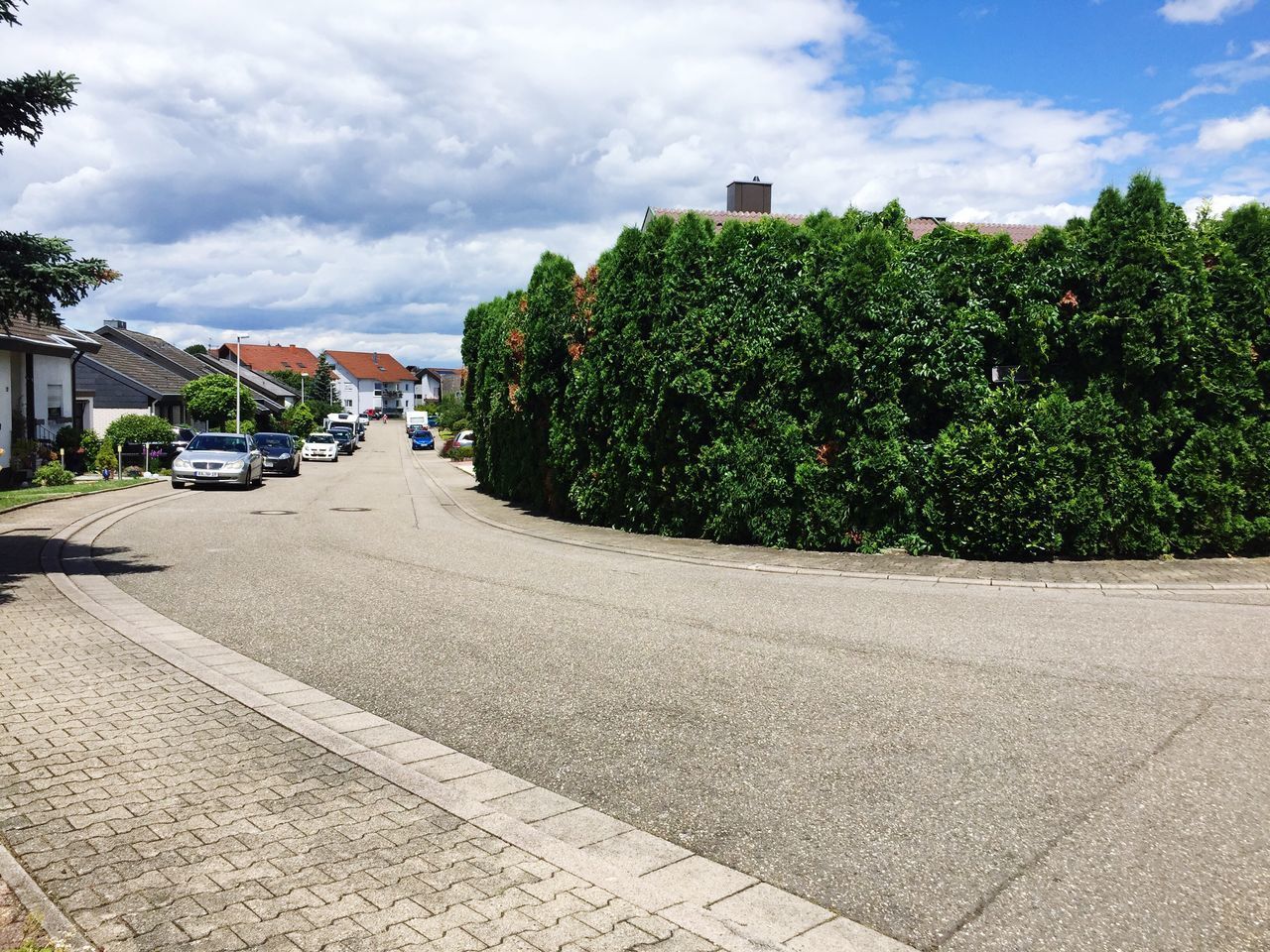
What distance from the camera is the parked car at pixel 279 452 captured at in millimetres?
34750

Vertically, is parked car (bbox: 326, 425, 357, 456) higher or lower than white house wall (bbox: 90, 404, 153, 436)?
lower

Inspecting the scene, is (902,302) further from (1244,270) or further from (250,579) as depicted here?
(250,579)

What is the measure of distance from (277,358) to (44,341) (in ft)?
407

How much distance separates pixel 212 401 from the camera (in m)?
49.2

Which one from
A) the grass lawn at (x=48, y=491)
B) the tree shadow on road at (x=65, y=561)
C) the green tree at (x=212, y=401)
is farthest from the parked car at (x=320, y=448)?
the tree shadow on road at (x=65, y=561)

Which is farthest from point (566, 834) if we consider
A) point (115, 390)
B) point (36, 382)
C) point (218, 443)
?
point (115, 390)

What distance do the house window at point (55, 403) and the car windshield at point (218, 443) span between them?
8.60 meters

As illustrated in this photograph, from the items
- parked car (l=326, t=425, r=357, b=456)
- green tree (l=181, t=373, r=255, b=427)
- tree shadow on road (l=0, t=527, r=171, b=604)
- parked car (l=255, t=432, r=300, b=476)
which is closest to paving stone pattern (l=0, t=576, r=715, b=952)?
tree shadow on road (l=0, t=527, r=171, b=604)

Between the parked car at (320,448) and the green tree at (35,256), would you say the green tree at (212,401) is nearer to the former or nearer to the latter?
the parked car at (320,448)

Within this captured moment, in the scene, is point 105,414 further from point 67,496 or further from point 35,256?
point 35,256

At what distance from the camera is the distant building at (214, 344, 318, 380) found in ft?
471

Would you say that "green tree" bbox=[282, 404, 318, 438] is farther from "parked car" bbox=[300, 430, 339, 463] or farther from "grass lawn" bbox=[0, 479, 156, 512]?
"grass lawn" bbox=[0, 479, 156, 512]

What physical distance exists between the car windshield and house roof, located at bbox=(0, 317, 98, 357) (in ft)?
15.0

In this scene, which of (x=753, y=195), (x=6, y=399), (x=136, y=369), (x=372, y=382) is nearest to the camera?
(x=6, y=399)
